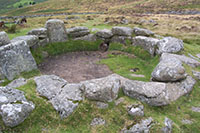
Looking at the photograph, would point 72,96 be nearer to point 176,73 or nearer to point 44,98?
point 44,98

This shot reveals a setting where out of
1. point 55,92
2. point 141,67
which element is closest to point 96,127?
point 55,92

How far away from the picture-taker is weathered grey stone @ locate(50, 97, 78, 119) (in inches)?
277

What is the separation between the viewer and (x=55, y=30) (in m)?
16.7

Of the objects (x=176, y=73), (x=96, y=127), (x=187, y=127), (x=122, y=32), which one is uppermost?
(x=122, y=32)

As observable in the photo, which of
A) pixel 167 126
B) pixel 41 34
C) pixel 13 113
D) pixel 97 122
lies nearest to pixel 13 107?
pixel 13 113

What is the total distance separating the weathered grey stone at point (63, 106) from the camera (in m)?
7.03

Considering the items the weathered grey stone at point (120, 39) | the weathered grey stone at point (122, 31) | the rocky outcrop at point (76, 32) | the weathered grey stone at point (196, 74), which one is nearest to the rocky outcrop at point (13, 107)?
the weathered grey stone at point (196, 74)

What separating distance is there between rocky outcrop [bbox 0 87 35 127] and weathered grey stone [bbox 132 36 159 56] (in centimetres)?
1071

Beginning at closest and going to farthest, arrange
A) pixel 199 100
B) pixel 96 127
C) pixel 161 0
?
pixel 96 127
pixel 199 100
pixel 161 0

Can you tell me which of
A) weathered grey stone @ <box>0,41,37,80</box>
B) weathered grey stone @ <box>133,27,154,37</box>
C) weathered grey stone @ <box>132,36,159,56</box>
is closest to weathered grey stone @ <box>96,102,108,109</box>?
weathered grey stone @ <box>0,41,37,80</box>

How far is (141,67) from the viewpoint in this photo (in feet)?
42.7

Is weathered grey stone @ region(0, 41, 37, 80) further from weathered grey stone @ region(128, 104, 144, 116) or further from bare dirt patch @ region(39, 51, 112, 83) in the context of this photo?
weathered grey stone @ region(128, 104, 144, 116)

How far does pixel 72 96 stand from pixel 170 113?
466 cm

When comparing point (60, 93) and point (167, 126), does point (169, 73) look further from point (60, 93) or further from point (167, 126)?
point (60, 93)
